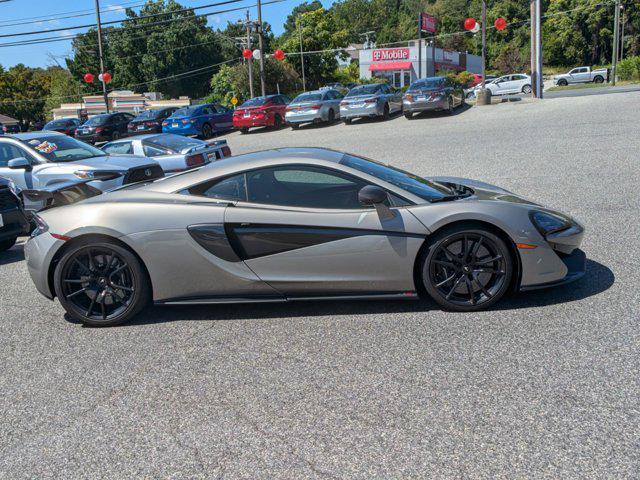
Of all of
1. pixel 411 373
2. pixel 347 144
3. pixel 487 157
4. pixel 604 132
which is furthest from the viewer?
pixel 347 144

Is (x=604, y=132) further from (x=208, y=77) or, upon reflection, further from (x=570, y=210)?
(x=208, y=77)

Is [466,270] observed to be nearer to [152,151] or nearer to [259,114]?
[152,151]

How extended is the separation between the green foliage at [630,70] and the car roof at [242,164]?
167 feet

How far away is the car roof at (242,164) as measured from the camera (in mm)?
4879

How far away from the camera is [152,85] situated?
242ft

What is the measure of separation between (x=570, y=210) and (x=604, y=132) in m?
8.92

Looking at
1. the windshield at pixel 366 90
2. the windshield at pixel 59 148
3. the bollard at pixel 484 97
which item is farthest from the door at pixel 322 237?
the bollard at pixel 484 97

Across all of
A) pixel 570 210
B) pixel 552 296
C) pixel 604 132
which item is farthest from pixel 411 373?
pixel 604 132

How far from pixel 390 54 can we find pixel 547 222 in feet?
Result: 187

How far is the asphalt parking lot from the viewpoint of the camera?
291cm

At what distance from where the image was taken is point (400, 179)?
507 cm

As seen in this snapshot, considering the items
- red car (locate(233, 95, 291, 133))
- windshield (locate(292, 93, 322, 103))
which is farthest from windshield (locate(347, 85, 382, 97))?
red car (locate(233, 95, 291, 133))

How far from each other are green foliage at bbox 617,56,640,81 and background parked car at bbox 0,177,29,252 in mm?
51129

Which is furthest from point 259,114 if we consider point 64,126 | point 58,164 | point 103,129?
point 58,164
